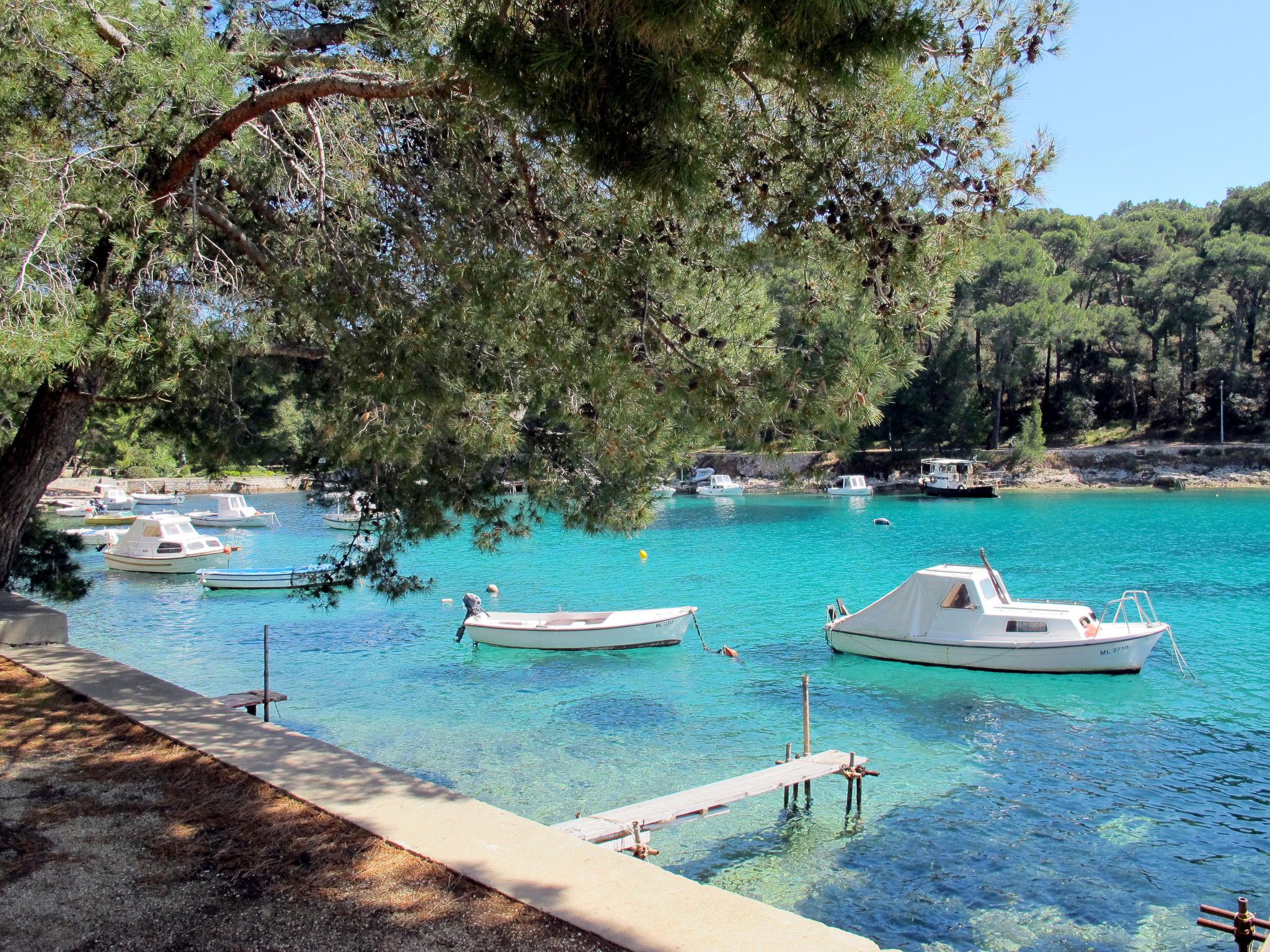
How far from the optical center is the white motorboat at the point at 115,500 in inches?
1911

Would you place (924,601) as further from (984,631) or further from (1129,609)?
(1129,609)

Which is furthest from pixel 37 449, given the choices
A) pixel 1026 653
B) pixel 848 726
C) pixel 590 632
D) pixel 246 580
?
pixel 246 580

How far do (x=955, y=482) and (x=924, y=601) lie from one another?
3948cm

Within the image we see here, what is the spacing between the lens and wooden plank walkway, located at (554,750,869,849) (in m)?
8.54

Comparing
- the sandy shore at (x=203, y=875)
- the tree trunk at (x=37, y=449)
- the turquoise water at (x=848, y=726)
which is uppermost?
the tree trunk at (x=37, y=449)

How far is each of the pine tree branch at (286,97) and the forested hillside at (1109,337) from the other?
2020 inches

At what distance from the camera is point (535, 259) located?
6.33 m

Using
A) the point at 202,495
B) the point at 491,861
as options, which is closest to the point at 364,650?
the point at 491,861

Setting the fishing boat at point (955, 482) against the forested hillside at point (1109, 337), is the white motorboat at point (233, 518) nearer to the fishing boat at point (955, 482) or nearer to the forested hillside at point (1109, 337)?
the fishing boat at point (955, 482)

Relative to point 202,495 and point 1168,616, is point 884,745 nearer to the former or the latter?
point 1168,616

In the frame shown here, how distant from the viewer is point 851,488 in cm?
5891

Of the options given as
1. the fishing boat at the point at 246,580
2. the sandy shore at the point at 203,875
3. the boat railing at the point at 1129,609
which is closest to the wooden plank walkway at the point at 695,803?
the sandy shore at the point at 203,875

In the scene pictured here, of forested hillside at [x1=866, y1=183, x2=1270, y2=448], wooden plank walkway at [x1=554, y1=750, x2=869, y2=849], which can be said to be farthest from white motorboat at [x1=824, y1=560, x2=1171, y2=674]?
forested hillside at [x1=866, y1=183, x2=1270, y2=448]

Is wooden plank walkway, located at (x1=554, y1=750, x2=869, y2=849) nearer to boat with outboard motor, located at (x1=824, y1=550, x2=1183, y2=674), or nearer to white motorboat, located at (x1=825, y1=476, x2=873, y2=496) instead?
boat with outboard motor, located at (x1=824, y1=550, x2=1183, y2=674)
